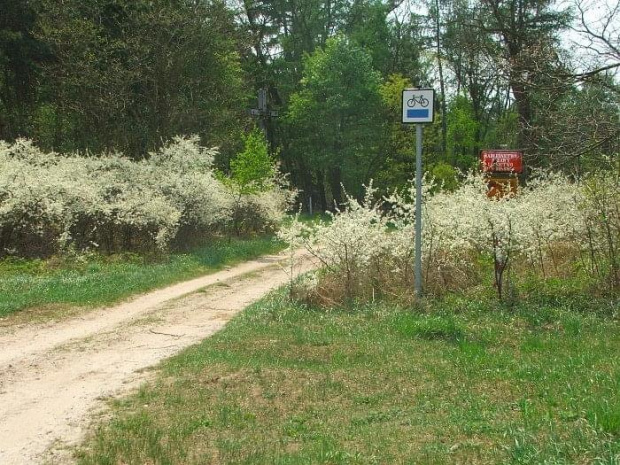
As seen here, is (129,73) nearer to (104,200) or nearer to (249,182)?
(249,182)

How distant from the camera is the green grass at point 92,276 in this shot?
11.6 meters

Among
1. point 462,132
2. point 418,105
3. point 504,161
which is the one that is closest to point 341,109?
point 462,132

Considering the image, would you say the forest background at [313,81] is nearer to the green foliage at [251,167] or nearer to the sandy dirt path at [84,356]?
the green foliage at [251,167]

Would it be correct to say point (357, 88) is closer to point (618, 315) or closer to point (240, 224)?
point (240, 224)

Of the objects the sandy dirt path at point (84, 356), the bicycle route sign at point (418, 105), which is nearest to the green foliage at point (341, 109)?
the sandy dirt path at point (84, 356)

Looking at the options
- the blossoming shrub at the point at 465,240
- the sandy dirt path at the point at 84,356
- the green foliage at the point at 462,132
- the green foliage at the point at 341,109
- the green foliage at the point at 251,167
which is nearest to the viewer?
the sandy dirt path at the point at 84,356

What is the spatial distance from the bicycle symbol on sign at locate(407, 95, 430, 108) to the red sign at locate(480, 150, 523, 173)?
7574 millimetres

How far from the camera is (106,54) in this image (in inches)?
846

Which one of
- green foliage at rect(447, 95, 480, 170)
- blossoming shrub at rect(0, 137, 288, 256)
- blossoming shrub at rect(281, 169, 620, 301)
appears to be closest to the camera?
blossoming shrub at rect(281, 169, 620, 301)

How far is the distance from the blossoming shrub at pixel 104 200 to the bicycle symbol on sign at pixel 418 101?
9.09 m

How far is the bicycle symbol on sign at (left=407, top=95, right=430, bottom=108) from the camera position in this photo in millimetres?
10110

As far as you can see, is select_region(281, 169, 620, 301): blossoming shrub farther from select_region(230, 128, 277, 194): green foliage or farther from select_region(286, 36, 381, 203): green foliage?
select_region(286, 36, 381, 203): green foliage

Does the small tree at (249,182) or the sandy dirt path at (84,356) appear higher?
the small tree at (249,182)

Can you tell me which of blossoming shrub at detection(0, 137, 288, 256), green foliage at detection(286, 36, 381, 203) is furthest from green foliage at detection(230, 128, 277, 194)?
green foliage at detection(286, 36, 381, 203)
